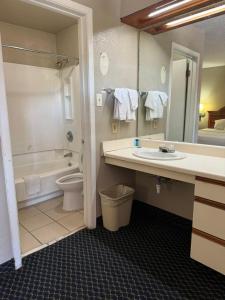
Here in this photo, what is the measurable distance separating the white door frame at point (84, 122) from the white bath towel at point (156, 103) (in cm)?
72

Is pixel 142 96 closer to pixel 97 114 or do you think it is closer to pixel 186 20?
pixel 97 114

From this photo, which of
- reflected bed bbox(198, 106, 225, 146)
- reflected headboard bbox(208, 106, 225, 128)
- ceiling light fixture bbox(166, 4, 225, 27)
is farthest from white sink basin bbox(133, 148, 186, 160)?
ceiling light fixture bbox(166, 4, 225, 27)

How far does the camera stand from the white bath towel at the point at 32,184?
104 inches

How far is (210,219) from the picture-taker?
1381mm

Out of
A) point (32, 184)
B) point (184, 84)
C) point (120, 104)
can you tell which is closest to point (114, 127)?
point (120, 104)

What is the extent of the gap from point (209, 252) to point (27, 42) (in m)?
3.24

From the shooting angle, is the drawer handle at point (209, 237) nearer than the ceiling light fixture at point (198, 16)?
Yes

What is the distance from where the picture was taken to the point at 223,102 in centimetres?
178

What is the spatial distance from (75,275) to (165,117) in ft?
5.67

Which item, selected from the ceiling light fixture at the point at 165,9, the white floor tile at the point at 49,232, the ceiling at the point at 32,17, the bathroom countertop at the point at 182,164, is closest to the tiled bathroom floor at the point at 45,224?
the white floor tile at the point at 49,232

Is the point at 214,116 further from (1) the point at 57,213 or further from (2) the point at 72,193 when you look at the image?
(1) the point at 57,213

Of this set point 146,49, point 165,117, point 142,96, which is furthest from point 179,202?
point 146,49

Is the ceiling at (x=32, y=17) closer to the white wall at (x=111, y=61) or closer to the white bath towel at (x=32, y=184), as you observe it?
the white wall at (x=111, y=61)

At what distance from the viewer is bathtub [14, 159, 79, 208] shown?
2621mm
